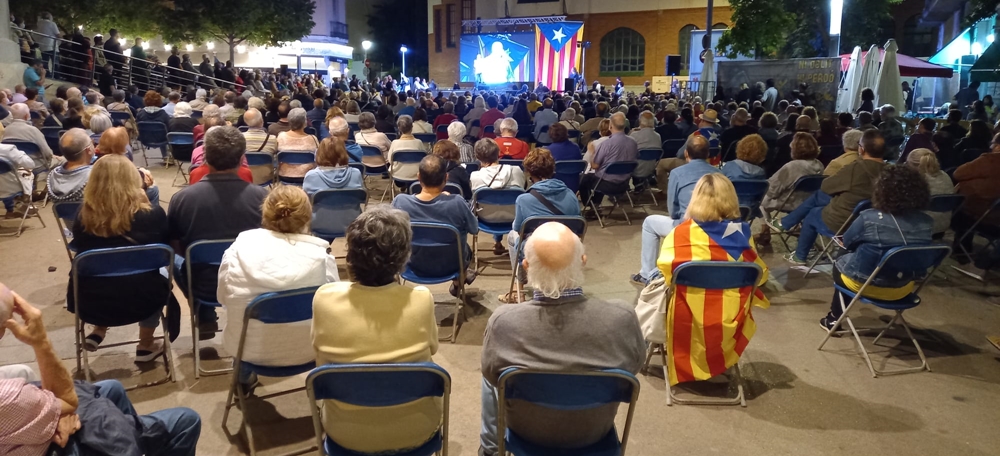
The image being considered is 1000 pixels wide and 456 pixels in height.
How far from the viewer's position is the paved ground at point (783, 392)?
329cm

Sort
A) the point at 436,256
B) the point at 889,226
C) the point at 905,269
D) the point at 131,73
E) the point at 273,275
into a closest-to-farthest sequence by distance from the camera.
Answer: the point at 273,275, the point at 905,269, the point at 889,226, the point at 436,256, the point at 131,73

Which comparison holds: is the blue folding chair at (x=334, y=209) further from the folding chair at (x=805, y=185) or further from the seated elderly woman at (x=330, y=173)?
the folding chair at (x=805, y=185)

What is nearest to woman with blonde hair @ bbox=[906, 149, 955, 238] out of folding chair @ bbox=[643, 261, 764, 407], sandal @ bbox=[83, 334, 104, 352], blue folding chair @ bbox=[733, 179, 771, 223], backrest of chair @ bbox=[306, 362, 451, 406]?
blue folding chair @ bbox=[733, 179, 771, 223]

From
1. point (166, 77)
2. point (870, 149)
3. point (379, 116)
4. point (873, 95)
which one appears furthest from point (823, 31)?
point (166, 77)

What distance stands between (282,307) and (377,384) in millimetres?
896

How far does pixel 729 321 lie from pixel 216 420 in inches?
105

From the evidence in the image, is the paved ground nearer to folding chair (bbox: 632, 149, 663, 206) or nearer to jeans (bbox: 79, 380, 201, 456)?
jeans (bbox: 79, 380, 201, 456)

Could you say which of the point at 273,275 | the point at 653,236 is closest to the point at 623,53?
the point at 653,236

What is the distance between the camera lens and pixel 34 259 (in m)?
5.96

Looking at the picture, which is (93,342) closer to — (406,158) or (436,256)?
(436,256)

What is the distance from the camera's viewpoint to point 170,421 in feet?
7.79

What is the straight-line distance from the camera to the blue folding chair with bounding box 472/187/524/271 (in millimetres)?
5383

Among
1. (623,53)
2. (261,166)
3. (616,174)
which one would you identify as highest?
(623,53)

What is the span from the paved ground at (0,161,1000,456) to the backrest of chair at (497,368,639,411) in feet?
3.61
